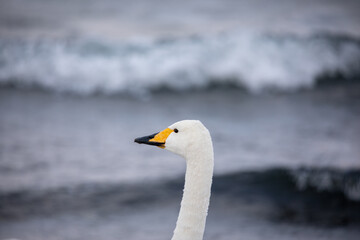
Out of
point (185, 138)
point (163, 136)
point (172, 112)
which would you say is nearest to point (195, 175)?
point (185, 138)

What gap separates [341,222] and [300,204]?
2.28 feet

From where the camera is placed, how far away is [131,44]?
1421 cm

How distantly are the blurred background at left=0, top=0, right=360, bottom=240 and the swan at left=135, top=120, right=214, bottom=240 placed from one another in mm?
2193

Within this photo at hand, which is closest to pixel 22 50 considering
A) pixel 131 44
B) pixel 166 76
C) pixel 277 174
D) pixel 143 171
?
pixel 131 44

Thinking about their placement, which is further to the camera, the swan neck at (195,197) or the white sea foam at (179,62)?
the white sea foam at (179,62)

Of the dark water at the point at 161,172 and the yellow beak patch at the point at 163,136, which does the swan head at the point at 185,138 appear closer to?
the yellow beak patch at the point at 163,136

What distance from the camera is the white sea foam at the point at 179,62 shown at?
1322cm

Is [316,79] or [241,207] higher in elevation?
[316,79]

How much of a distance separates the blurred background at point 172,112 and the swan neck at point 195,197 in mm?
2186

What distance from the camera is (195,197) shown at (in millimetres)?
3088

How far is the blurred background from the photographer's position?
584 cm

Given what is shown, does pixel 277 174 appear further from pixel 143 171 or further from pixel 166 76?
pixel 166 76

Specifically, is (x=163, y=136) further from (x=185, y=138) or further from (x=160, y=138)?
(x=185, y=138)

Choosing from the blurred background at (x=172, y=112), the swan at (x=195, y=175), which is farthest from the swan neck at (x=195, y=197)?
the blurred background at (x=172, y=112)
